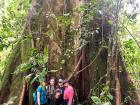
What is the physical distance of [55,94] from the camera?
6039mm

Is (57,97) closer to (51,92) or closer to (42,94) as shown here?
(51,92)

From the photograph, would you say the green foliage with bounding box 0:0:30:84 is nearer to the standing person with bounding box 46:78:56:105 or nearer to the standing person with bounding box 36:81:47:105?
the standing person with bounding box 46:78:56:105

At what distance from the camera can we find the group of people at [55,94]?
19.2 ft

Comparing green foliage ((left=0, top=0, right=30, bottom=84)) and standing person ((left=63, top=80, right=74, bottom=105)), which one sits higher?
green foliage ((left=0, top=0, right=30, bottom=84))

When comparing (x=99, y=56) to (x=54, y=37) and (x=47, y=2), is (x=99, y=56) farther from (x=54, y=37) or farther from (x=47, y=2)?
(x=47, y=2)

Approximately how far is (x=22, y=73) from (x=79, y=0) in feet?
6.31

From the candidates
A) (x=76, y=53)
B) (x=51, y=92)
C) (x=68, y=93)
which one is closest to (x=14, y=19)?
(x=76, y=53)

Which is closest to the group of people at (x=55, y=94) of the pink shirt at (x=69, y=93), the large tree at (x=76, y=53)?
the pink shirt at (x=69, y=93)

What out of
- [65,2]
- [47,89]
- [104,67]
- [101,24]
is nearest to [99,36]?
[101,24]

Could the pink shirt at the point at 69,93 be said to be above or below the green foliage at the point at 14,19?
below

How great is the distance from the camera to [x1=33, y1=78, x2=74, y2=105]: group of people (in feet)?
19.2

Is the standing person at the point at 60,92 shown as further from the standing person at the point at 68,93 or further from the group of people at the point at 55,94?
the standing person at the point at 68,93

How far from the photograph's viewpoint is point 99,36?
6.52 metres

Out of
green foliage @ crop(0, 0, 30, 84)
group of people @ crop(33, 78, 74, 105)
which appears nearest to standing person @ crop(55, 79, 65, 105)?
group of people @ crop(33, 78, 74, 105)
